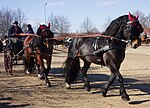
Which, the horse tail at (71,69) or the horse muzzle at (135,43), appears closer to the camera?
the horse muzzle at (135,43)

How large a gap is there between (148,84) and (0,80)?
579 centimetres

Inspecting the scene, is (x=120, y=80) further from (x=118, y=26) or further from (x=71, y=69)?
(x=71, y=69)

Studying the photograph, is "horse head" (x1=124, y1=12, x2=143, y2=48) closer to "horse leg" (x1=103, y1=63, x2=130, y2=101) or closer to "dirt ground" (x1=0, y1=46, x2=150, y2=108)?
"horse leg" (x1=103, y1=63, x2=130, y2=101)

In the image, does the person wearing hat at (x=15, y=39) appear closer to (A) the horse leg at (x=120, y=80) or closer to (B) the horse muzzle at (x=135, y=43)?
(A) the horse leg at (x=120, y=80)

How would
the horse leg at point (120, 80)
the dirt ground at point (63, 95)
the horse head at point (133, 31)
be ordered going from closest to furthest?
the dirt ground at point (63, 95), the horse head at point (133, 31), the horse leg at point (120, 80)

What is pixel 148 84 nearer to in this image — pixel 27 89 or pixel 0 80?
pixel 27 89

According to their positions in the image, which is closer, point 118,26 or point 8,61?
point 118,26

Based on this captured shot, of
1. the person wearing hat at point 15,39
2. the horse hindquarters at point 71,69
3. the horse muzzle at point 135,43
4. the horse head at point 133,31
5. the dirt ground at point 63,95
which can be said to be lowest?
the dirt ground at point 63,95

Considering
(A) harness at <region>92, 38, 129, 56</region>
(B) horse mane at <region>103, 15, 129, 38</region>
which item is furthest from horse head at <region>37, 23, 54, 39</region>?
(B) horse mane at <region>103, 15, 129, 38</region>

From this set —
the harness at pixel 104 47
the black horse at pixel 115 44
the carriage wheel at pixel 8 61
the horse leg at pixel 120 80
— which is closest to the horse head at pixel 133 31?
the black horse at pixel 115 44

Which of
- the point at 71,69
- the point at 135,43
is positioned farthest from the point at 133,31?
the point at 71,69

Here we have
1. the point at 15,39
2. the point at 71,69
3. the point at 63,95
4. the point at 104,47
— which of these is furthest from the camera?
the point at 15,39

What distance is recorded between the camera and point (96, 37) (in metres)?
9.09

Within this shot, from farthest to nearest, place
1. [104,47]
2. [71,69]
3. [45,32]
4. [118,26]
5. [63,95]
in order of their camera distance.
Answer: [45,32]
[71,69]
[63,95]
[104,47]
[118,26]
